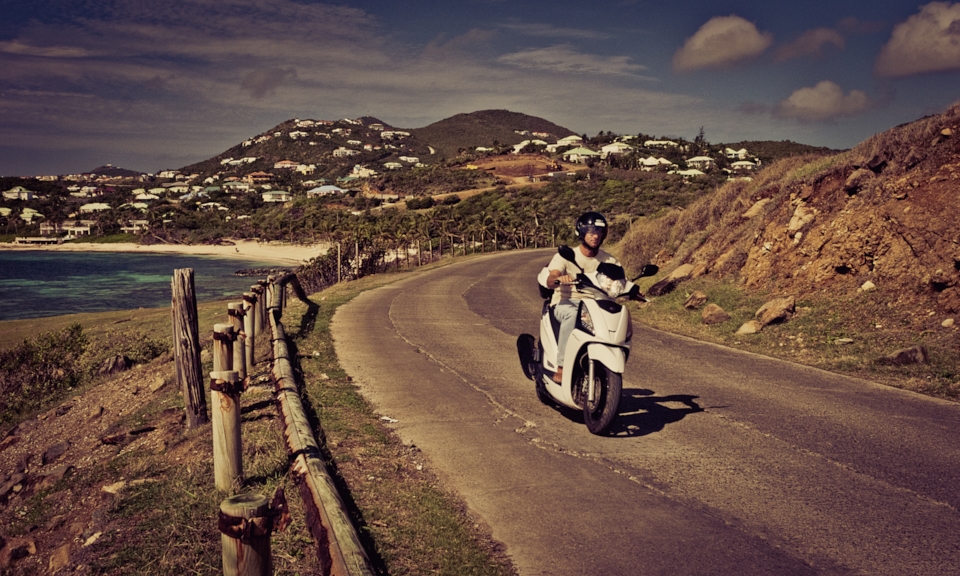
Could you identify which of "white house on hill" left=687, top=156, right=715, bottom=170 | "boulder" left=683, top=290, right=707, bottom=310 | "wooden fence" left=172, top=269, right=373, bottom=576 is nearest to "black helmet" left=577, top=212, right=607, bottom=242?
"wooden fence" left=172, top=269, right=373, bottom=576

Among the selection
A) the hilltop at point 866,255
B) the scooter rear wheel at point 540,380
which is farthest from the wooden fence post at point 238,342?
the hilltop at point 866,255

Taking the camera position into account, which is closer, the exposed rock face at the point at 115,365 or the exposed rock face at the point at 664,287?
the exposed rock face at the point at 115,365

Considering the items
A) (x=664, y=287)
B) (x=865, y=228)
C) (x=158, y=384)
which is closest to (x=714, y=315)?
(x=865, y=228)

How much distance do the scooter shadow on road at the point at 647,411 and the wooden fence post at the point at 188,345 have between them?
464 cm

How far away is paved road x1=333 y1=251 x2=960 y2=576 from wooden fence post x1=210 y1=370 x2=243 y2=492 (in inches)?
64.7

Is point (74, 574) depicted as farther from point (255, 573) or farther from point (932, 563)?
point (932, 563)

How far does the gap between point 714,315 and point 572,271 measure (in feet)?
30.3

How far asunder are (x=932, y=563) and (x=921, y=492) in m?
1.35

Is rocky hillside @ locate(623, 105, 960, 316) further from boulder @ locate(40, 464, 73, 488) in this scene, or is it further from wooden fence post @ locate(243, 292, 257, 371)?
boulder @ locate(40, 464, 73, 488)

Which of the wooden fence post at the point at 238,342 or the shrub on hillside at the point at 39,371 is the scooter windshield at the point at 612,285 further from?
the shrub on hillside at the point at 39,371

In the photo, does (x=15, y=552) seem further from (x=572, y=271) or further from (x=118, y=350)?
(x=118, y=350)

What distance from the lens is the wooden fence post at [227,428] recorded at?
17.4ft

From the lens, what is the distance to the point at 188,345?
8.56 m

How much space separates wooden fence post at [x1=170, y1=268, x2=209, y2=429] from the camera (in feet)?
26.6
